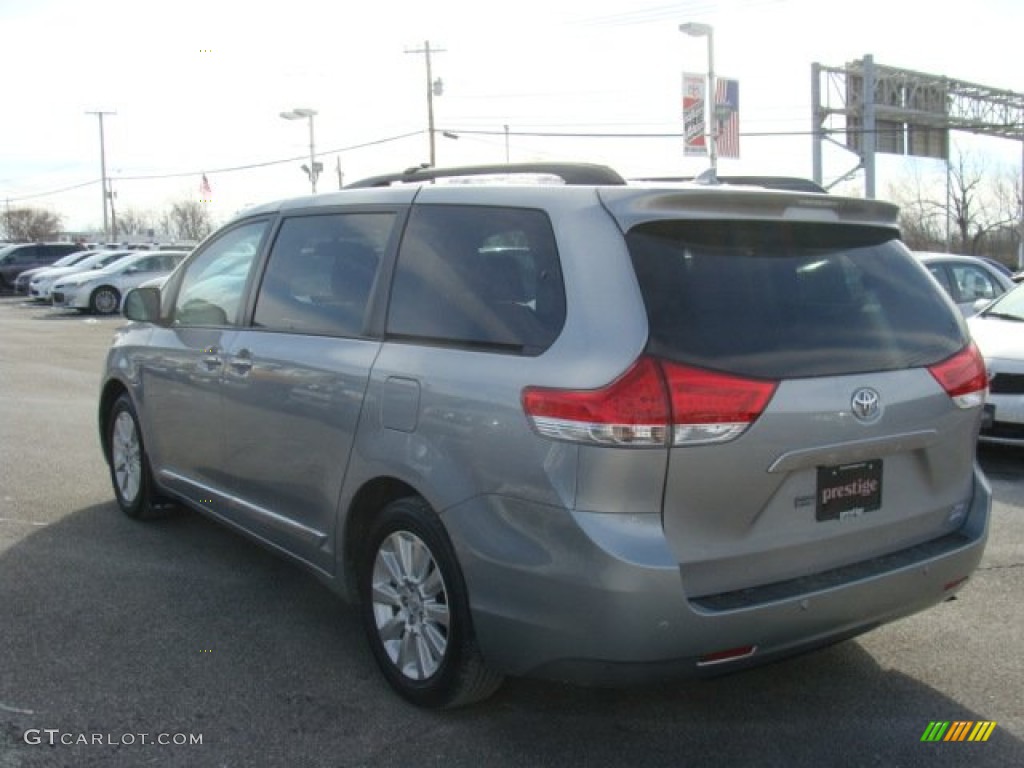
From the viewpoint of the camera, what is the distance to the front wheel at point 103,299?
1012 inches

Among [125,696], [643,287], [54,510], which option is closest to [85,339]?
[54,510]

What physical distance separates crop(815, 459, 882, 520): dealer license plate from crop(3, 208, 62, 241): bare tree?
11267 centimetres

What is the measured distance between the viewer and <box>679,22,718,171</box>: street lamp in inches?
933

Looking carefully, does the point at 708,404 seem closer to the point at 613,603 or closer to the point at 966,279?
the point at 613,603

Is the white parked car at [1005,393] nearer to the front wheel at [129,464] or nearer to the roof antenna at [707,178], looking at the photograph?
the roof antenna at [707,178]

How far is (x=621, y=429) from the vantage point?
2.82 m

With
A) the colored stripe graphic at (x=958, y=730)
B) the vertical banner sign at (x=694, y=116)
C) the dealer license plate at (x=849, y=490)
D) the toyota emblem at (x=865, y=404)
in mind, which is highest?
the vertical banner sign at (x=694, y=116)

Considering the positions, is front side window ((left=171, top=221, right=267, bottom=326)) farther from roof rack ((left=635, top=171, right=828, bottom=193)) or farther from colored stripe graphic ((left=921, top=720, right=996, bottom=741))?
colored stripe graphic ((left=921, top=720, right=996, bottom=741))

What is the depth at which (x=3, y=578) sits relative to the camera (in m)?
4.89

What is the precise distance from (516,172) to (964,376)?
1.80 meters

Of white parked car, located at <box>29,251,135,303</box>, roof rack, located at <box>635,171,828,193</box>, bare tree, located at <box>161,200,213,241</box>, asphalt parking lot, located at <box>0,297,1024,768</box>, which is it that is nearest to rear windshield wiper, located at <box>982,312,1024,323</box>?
asphalt parking lot, located at <box>0,297,1024,768</box>

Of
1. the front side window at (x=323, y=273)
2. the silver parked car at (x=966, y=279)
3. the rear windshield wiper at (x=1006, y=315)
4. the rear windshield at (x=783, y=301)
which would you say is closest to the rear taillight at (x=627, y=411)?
the rear windshield at (x=783, y=301)

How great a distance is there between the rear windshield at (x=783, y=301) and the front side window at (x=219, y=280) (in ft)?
7.76

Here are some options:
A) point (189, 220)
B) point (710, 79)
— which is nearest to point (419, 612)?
point (710, 79)
